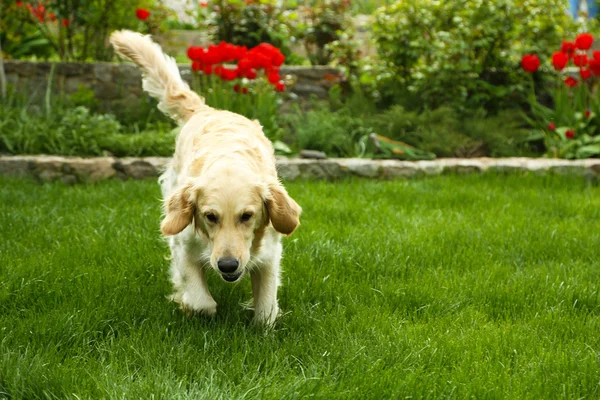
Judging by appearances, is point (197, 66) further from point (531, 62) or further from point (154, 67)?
point (531, 62)

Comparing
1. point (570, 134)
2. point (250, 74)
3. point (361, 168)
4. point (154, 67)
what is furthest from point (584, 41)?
point (154, 67)

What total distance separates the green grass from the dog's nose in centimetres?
34

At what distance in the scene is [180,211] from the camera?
3459 mm

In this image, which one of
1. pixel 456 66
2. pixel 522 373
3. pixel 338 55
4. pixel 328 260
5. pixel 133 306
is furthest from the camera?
pixel 338 55

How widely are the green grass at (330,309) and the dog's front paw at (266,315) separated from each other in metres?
0.08

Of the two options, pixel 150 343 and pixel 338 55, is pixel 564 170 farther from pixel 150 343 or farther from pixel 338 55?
pixel 150 343

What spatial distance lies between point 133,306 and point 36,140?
429 centimetres

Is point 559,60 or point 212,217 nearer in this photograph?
point 212,217

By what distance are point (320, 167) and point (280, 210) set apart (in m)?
4.06

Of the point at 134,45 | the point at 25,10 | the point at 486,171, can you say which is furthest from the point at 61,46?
the point at 486,171

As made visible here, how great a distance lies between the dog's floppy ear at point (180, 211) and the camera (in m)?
3.45

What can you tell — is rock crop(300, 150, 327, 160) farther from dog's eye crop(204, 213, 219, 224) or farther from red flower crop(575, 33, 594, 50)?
dog's eye crop(204, 213, 219, 224)

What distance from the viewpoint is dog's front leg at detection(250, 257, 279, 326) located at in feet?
12.0

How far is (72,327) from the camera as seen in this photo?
3.33 metres
